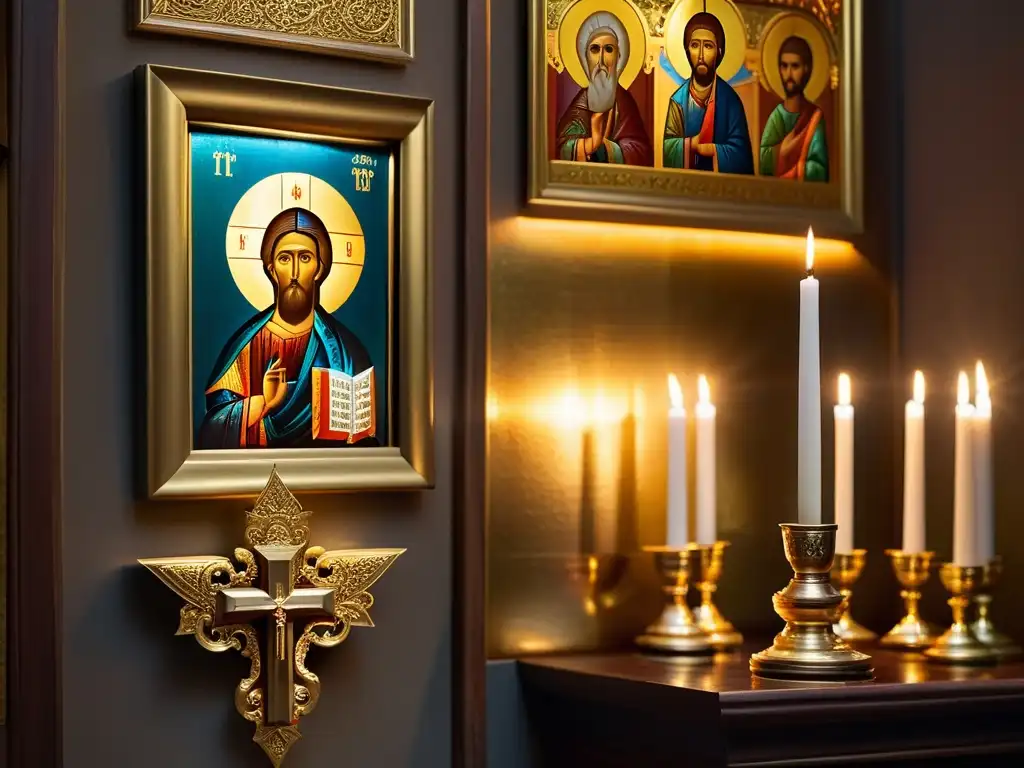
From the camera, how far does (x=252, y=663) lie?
1.59m

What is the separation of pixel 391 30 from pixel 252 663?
755 mm

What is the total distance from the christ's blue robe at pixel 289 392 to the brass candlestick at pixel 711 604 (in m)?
0.47

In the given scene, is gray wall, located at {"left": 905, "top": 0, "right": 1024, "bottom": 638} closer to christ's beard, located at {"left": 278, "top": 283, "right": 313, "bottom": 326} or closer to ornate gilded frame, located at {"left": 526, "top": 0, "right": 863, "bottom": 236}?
ornate gilded frame, located at {"left": 526, "top": 0, "right": 863, "bottom": 236}

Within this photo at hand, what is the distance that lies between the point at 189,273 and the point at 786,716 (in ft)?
2.61

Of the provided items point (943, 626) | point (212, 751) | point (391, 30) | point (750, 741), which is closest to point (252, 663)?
point (212, 751)

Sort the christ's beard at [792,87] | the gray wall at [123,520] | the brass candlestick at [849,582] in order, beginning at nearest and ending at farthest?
the gray wall at [123,520] → the brass candlestick at [849,582] → the christ's beard at [792,87]

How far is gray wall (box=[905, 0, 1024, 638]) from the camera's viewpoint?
182 cm

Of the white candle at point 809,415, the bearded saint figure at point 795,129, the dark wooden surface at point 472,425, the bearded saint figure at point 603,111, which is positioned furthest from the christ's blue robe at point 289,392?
the bearded saint figure at point 795,129

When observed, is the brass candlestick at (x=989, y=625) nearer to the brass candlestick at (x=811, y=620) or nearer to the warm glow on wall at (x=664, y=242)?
the brass candlestick at (x=811, y=620)

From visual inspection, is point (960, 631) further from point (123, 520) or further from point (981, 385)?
point (123, 520)

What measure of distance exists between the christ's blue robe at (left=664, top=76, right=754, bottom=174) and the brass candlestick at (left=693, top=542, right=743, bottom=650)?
501 millimetres

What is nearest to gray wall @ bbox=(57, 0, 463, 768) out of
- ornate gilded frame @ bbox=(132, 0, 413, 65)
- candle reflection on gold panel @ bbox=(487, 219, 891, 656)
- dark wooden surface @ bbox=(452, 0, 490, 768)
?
ornate gilded frame @ bbox=(132, 0, 413, 65)

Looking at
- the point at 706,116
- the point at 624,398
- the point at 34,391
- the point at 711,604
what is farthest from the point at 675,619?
the point at 34,391

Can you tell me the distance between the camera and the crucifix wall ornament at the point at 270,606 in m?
1.55
